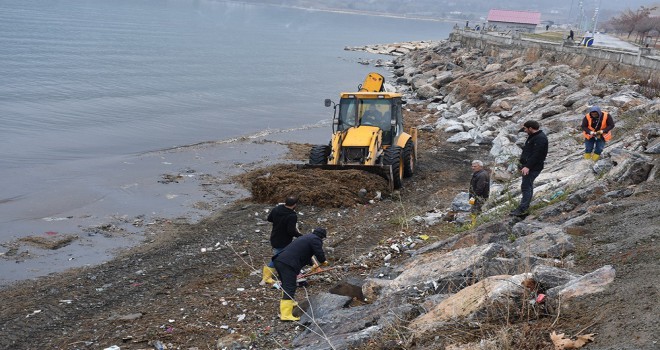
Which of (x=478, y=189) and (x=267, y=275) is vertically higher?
(x=478, y=189)

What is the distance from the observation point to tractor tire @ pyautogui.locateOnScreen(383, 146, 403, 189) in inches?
629

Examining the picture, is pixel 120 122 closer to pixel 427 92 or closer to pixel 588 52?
pixel 427 92

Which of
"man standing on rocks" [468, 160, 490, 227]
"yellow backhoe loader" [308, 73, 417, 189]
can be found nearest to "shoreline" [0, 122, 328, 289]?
"yellow backhoe loader" [308, 73, 417, 189]

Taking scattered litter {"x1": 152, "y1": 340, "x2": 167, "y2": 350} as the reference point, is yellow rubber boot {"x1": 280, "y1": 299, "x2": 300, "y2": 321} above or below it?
above

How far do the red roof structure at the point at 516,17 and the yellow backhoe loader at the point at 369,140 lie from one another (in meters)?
83.6

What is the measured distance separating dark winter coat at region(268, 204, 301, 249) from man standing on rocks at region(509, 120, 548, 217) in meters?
3.45

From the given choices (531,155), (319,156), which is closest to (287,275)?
(531,155)

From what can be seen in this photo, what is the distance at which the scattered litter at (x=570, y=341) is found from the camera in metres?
5.00

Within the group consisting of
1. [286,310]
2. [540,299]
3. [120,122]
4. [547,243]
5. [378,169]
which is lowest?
[120,122]

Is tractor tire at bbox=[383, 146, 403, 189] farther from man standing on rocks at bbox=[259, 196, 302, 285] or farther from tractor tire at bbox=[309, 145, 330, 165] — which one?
man standing on rocks at bbox=[259, 196, 302, 285]

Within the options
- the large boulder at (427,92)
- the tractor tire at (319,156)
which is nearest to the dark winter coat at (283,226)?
the tractor tire at (319,156)

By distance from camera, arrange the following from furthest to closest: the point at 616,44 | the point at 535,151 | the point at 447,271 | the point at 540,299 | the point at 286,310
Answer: the point at 616,44 < the point at 535,151 < the point at 286,310 < the point at 447,271 < the point at 540,299

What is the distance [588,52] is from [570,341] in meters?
27.7

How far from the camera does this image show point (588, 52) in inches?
1177
